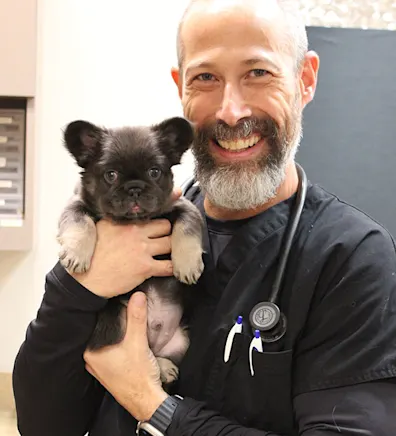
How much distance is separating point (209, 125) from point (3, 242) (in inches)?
34.9

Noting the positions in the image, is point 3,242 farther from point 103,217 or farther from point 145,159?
point 145,159

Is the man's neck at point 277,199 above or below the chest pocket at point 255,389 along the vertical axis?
above

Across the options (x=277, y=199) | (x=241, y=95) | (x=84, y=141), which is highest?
A: (x=241, y=95)

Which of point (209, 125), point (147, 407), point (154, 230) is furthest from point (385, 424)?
point (209, 125)

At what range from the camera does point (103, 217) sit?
1.22m

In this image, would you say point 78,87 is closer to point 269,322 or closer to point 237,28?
point 237,28

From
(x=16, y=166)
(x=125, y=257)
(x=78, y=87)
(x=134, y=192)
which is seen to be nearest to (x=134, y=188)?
(x=134, y=192)

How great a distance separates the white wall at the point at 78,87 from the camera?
6.81ft

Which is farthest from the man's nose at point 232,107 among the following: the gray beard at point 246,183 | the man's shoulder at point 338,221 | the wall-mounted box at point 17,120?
the wall-mounted box at point 17,120

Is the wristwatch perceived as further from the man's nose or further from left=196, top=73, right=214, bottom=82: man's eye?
left=196, top=73, right=214, bottom=82: man's eye

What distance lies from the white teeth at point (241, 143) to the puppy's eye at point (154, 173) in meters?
0.16

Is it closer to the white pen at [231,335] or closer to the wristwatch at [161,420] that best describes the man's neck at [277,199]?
the white pen at [231,335]

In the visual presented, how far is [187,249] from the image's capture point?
1163 millimetres

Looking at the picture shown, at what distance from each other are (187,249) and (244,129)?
0.28 metres
